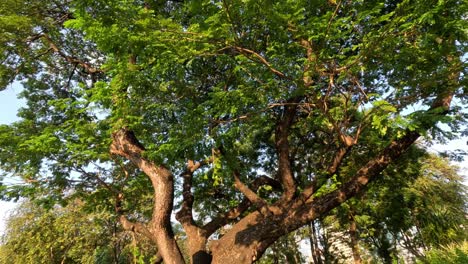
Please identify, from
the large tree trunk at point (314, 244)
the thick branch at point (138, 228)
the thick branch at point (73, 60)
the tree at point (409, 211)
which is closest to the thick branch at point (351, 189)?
the thick branch at point (138, 228)

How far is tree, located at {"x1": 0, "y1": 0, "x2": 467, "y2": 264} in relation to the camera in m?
4.91

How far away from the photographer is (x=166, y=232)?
26.2 feet

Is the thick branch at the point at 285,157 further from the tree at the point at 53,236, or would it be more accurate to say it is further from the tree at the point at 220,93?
the tree at the point at 53,236

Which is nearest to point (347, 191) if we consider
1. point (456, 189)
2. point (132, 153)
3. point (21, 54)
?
point (132, 153)

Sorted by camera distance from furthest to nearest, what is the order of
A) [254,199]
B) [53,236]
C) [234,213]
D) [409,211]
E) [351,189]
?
[53,236], [409,211], [234,213], [254,199], [351,189]

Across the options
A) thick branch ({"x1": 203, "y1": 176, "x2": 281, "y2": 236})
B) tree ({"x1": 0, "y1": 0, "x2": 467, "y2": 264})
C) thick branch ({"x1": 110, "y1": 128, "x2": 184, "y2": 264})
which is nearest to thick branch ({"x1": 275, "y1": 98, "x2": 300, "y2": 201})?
tree ({"x1": 0, "y1": 0, "x2": 467, "y2": 264})

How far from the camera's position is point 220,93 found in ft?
19.6

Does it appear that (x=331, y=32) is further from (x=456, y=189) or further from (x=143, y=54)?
(x=456, y=189)

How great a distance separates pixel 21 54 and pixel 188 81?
16.8ft

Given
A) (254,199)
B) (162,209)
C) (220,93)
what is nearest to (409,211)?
(254,199)

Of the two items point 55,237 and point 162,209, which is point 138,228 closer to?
point 162,209

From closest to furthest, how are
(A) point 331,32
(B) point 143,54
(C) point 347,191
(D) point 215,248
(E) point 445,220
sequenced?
1. (A) point 331,32
2. (B) point 143,54
3. (C) point 347,191
4. (D) point 215,248
5. (E) point 445,220

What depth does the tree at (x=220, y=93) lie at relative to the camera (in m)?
4.91

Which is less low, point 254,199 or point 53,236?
point 53,236
